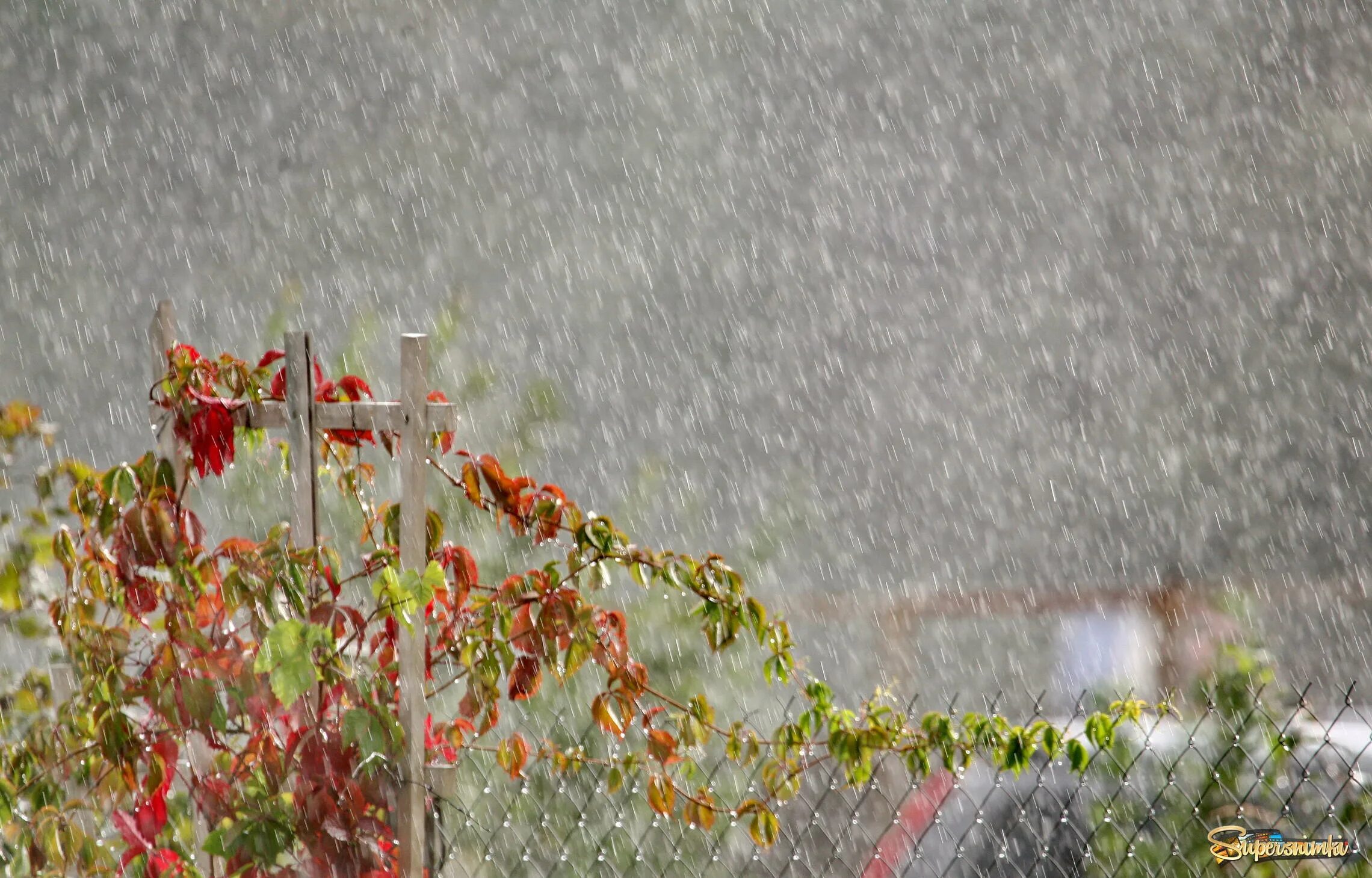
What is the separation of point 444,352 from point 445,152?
4.59m

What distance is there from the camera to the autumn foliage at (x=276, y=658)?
1.10 metres

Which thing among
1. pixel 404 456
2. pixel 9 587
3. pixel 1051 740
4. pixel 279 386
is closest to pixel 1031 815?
pixel 1051 740

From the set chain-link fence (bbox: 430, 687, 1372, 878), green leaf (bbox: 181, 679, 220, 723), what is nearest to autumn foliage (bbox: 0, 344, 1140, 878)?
green leaf (bbox: 181, 679, 220, 723)

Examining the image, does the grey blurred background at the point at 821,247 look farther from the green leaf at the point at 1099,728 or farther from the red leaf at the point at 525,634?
the red leaf at the point at 525,634

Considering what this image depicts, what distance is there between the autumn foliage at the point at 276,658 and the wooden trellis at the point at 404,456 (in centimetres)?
2

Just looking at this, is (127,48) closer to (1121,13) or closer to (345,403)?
(1121,13)

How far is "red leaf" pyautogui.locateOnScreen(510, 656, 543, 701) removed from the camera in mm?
1189

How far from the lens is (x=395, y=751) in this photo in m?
1.14

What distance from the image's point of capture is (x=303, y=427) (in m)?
1.12

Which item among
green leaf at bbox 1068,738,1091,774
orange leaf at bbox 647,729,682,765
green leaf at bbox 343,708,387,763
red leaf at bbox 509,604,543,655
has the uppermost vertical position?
green leaf at bbox 1068,738,1091,774

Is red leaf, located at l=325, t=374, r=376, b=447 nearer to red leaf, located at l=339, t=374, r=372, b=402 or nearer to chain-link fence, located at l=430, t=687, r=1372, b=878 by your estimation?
red leaf, located at l=339, t=374, r=372, b=402

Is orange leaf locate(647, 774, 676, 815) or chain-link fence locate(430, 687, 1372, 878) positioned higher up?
chain-link fence locate(430, 687, 1372, 878)

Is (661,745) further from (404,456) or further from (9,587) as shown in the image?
(9,587)

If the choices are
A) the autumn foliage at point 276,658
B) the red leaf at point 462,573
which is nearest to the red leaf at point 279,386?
the autumn foliage at point 276,658
